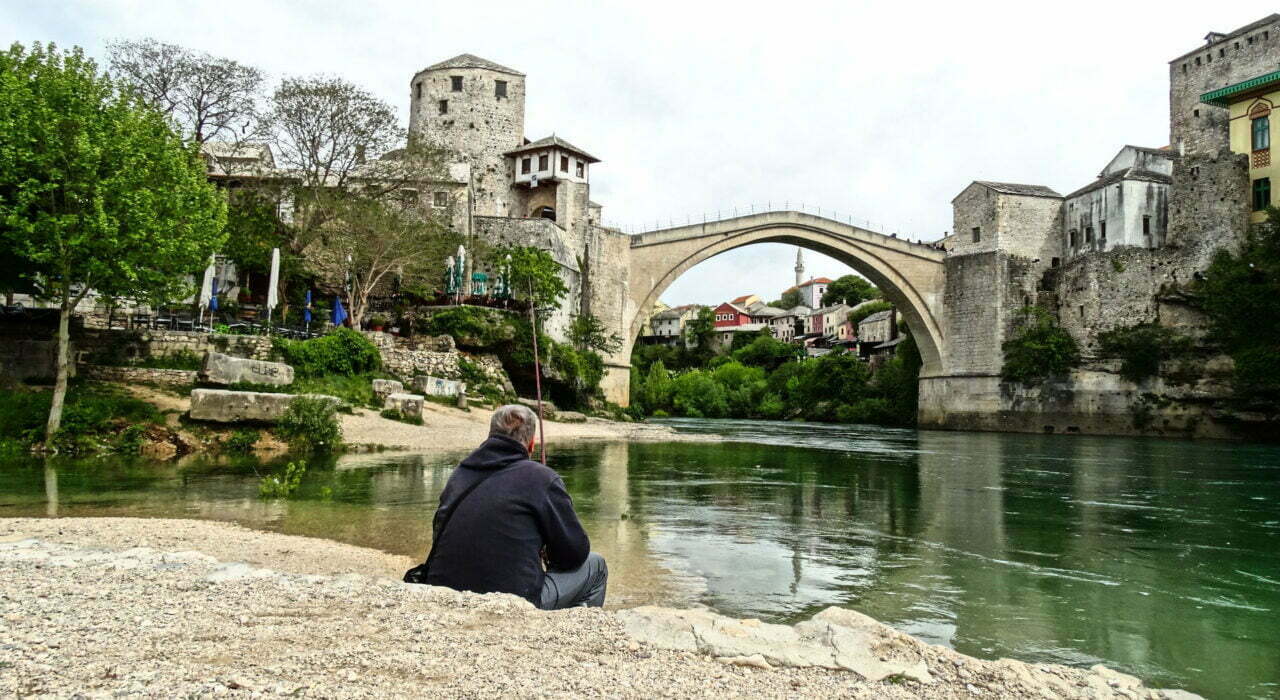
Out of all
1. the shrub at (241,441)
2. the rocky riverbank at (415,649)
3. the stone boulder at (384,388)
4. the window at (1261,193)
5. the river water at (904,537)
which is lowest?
the river water at (904,537)

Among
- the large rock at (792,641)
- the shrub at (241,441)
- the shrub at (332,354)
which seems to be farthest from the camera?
the shrub at (332,354)

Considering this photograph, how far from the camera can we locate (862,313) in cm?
7406

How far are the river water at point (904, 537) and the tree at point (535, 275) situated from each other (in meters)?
14.5

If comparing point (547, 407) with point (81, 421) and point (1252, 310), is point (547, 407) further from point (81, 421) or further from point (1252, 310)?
point (1252, 310)

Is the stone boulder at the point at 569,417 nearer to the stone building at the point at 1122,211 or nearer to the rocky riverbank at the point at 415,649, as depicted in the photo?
the rocky riverbank at the point at 415,649

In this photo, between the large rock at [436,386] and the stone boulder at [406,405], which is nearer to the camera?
the stone boulder at [406,405]

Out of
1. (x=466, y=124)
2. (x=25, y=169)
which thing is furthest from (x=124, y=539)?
(x=466, y=124)

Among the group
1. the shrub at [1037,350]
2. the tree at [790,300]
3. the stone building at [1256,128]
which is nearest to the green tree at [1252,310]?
the stone building at [1256,128]

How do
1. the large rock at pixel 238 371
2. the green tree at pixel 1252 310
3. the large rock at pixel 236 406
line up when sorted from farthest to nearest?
the green tree at pixel 1252 310 < the large rock at pixel 238 371 < the large rock at pixel 236 406

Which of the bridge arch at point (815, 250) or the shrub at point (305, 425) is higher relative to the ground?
the bridge arch at point (815, 250)

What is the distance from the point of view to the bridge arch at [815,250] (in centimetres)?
3650

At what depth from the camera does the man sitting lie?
3379 millimetres

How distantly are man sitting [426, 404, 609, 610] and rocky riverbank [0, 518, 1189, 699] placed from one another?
0.56 feet

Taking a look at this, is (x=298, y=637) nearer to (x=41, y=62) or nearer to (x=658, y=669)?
(x=658, y=669)
